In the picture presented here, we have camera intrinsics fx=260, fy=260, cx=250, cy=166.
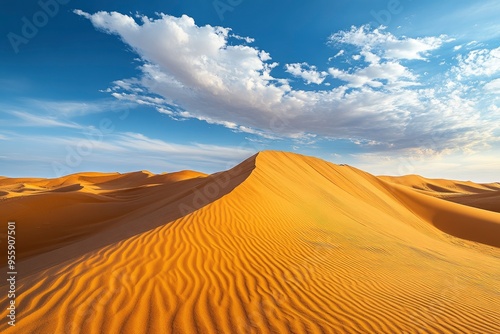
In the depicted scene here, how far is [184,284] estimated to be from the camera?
434 cm

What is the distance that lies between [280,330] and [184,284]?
5.75 feet

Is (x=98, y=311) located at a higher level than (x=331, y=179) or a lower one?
lower

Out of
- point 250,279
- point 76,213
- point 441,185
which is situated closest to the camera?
point 250,279

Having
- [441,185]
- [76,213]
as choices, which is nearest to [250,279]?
[76,213]

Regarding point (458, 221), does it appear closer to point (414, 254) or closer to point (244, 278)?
point (414, 254)

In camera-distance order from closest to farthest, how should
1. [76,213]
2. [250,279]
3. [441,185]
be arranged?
1. [250,279]
2. [76,213]
3. [441,185]

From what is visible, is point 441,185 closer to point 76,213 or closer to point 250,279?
point 76,213

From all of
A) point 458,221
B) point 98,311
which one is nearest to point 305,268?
point 98,311

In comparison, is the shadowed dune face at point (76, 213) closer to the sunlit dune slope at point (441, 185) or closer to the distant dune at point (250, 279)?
the distant dune at point (250, 279)

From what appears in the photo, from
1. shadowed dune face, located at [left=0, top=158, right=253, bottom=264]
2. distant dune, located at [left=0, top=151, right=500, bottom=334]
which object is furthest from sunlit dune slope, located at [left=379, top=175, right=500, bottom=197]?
shadowed dune face, located at [left=0, top=158, right=253, bottom=264]

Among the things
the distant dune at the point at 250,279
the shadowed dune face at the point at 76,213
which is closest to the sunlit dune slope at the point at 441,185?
the distant dune at the point at 250,279

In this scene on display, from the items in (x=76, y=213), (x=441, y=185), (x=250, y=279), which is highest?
(x=441, y=185)

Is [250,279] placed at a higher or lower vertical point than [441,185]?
lower

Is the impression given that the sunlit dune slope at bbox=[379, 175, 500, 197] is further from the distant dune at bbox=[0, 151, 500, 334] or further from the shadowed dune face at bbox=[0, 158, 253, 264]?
the shadowed dune face at bbox=[0, 158, 253, 264]
